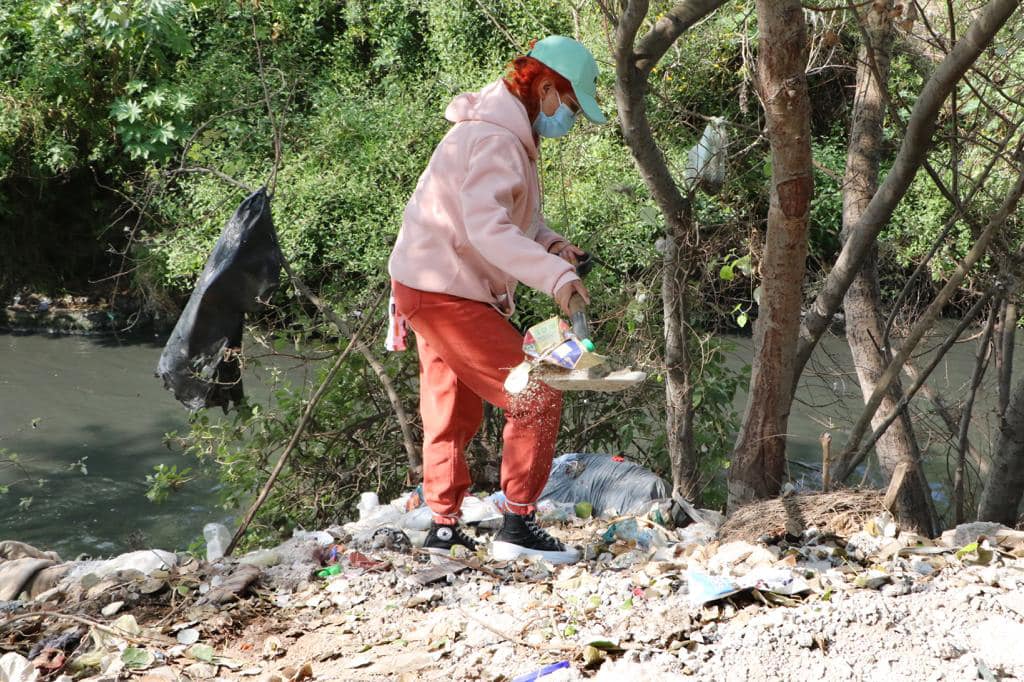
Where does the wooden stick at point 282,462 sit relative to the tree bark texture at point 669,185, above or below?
below

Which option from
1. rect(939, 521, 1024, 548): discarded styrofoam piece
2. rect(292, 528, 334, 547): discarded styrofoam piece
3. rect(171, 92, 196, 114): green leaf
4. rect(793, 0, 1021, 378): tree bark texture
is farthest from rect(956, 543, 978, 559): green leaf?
rect(171, 92, 196, 114): green leaf

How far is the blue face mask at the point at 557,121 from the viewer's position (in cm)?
328

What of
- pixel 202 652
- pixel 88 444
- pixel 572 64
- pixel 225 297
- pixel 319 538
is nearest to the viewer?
pixel 202 652

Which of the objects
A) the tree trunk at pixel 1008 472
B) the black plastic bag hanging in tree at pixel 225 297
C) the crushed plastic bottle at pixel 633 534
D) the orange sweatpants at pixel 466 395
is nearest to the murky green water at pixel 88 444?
the black plastic bag hanging in tree at pixel 225 297

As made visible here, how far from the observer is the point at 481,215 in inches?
119

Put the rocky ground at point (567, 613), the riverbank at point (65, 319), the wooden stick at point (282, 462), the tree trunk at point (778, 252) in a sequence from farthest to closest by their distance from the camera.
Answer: the riverbank at point (65, 319)
the wooden stick at point (282, 462)
the tree trunk at point (778, 252)
the rocky ground at point (567, 613)

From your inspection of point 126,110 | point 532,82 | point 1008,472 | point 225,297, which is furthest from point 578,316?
point 126,110

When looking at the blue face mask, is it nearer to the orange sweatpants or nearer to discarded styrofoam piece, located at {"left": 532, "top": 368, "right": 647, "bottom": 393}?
the orange sweatpants

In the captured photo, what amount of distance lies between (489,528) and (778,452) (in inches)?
46.2

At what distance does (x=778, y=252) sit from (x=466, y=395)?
4.09 ft

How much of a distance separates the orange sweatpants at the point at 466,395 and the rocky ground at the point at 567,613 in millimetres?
287

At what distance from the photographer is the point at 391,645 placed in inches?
112

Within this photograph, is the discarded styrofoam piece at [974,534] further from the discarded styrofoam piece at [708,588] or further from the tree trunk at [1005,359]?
the tree trunk at [1005,359]

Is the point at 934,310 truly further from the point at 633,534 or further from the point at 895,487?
the point at 633,534
